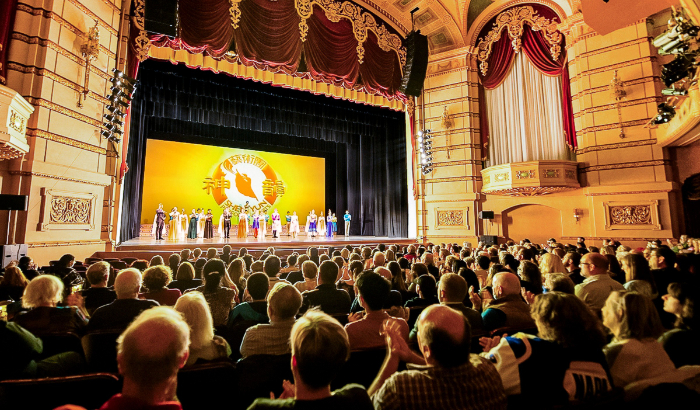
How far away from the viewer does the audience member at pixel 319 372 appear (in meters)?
1.02

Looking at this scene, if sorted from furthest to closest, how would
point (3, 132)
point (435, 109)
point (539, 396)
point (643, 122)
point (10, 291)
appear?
1. point (435, 109)
2. point (643, 122)
3. point (3, 132)
4. point (10, 291)
5. point (539, 396)

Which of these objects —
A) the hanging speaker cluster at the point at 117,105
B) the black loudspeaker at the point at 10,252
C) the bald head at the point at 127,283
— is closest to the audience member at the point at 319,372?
the bald head at the point at 127,283

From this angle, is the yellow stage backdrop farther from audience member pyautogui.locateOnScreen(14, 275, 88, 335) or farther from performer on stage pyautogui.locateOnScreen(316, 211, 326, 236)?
audience member pyautogui.locateOnScreen(14, 275, 88, 335)

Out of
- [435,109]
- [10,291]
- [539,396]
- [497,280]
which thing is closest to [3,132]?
[10,291]

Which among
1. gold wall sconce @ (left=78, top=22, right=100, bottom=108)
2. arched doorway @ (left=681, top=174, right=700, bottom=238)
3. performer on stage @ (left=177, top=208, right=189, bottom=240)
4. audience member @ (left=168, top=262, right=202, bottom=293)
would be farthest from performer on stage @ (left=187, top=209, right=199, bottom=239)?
arched doorway @ (left=681, top=174, right=700, bottom=238)

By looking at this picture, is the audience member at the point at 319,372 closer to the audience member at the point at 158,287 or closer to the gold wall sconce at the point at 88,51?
the audience member at the point at 158,287

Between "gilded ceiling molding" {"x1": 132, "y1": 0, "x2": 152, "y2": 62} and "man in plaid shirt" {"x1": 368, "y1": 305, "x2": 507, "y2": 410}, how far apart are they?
9.39 metres

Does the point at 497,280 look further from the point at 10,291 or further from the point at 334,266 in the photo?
the point at 10,291

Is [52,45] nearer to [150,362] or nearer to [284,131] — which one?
[284,131]

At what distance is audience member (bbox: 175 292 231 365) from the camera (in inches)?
66.0

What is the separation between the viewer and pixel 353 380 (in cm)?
169

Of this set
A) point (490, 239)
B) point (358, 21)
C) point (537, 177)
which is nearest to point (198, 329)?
point (537, 177)

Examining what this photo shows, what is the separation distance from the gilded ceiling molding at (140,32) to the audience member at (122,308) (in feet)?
25.3

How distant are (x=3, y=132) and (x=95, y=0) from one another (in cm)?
419
